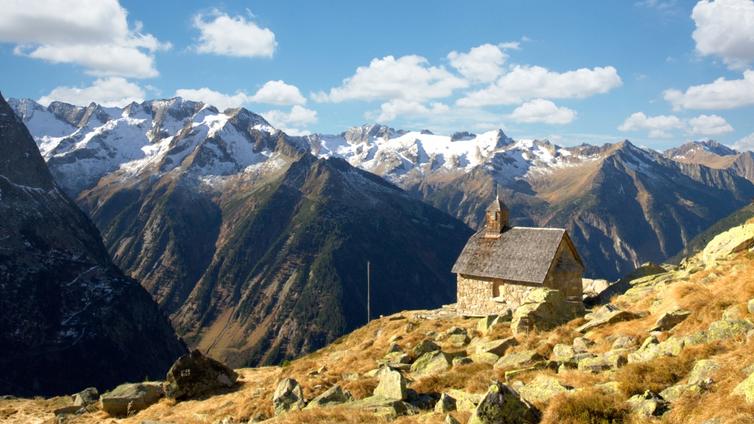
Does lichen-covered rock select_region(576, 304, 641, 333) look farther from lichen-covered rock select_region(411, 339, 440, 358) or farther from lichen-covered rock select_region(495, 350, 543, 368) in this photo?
lichen-covered rock select_region(411, 339, 440, 358)

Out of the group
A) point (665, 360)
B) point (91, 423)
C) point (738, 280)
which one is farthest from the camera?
point (91, 423)

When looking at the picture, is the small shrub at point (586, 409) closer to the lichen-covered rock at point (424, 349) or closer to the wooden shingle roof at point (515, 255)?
the lichen-covered rock at point (424, 349)

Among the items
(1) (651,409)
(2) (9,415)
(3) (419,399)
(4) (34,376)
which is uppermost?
(1) (651,409)

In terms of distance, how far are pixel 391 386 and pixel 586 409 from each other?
25.3 ft

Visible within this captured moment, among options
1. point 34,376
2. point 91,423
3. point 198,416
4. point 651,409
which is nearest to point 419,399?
point 651,409

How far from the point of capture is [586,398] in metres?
14.6

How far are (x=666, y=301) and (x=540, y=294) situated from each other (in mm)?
8106

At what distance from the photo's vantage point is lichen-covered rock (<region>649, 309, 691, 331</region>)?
2209 centimetres

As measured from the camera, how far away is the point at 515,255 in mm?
54188

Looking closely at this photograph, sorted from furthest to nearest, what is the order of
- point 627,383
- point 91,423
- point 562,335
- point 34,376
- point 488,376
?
point 34,376
point 91,423
point 562,335
point 488,376
point 627,383

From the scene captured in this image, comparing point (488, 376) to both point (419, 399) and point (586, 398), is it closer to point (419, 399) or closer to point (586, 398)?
point (419, 399)

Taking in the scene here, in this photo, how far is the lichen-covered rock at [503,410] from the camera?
14.6 m

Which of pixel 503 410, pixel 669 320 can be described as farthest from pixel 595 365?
pixel 503 410

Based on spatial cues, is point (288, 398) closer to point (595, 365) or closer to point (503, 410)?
point (503, 410)
